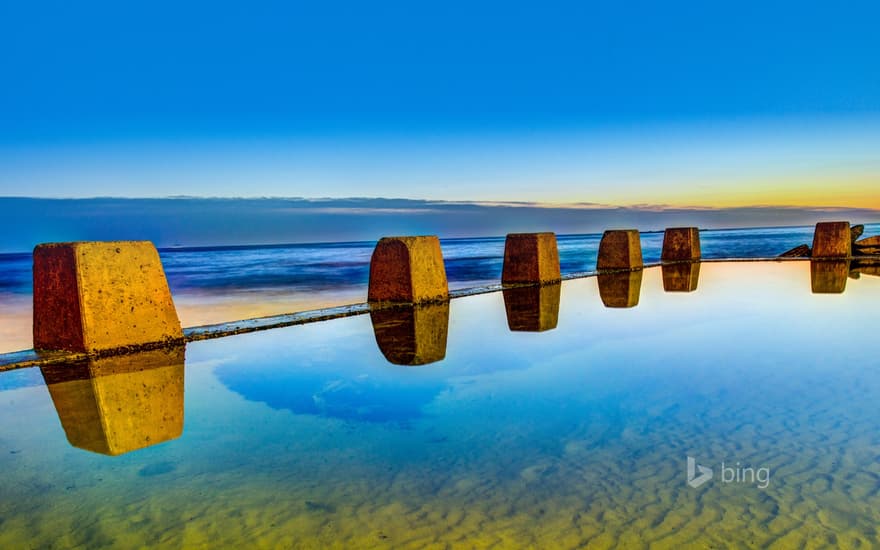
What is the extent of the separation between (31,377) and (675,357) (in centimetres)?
416

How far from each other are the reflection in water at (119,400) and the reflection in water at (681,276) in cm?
691

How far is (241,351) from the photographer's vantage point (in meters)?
4.73

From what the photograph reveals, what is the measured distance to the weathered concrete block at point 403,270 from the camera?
6.92 metres

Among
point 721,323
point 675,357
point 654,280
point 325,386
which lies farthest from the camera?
point 654,280

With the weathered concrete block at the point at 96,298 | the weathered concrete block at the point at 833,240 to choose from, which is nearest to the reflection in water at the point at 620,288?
the weathered concrete block at the point at 96,298

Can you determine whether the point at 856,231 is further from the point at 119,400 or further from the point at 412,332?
the point at 119,400

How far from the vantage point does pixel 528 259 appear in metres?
9.39

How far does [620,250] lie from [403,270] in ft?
21.1

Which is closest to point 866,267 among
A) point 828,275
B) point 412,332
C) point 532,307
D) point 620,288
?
point 828,275

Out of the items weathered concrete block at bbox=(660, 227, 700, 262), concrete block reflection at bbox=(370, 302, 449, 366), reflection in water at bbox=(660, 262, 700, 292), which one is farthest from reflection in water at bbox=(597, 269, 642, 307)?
weathered concrete block at bbox=(660, 227, 700, 262)

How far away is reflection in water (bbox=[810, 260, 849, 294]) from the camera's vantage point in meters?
8.27

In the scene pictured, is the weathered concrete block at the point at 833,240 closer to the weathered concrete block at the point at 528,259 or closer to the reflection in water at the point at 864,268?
the reflection in water at the point at 864,268

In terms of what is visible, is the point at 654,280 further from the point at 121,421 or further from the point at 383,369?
the point at 121,421

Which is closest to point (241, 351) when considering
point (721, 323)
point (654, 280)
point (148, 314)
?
point (148, 314)
